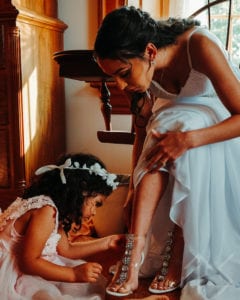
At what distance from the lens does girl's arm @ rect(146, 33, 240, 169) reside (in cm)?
104

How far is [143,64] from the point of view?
112cm

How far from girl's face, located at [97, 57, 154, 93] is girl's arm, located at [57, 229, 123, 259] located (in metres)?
0.42

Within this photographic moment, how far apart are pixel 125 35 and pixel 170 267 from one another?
592 mm

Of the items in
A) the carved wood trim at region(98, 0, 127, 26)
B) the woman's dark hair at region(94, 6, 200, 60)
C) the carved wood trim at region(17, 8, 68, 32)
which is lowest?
the woman's dark hair at region(94, 6, 200, 60)

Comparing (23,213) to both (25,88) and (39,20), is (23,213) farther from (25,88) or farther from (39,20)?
(39,20)

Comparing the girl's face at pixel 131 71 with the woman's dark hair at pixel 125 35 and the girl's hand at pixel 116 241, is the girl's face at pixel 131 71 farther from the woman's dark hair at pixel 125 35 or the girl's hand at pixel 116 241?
the girl's hand at pixel 116 241

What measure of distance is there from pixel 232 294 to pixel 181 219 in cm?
20

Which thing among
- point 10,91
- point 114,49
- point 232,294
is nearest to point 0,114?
point 10,91

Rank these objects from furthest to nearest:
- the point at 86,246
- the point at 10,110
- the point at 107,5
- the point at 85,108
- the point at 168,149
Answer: the point at 85,108 < the point at 107,5 < the point at 10,110 < the point at 86,246 < the point at 168,149

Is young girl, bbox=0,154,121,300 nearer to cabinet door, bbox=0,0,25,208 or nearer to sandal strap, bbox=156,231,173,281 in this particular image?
sandal strap, bbox=156,231,173,281

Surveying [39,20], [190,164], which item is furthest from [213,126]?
[39,20]

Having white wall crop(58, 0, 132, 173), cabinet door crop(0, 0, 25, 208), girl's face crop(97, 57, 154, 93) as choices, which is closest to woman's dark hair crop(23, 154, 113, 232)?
girl's face crop(97, 57, 154, 93)

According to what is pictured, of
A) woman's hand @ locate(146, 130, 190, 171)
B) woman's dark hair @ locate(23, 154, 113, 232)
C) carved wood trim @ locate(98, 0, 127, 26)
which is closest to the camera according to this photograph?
woman's hand @ locate(146, 130, 190, 171)

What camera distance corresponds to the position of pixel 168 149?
3.39 ft
